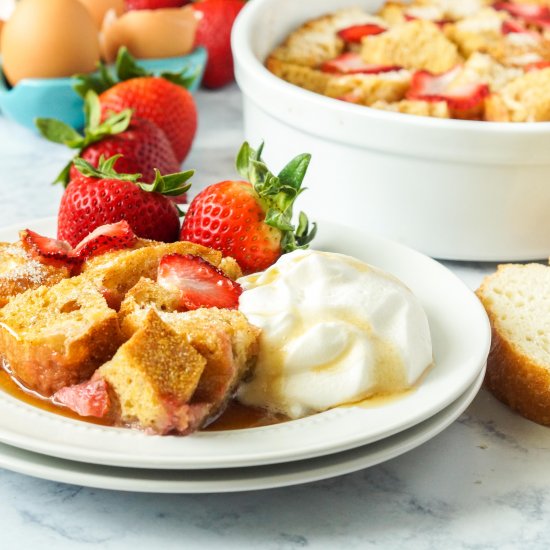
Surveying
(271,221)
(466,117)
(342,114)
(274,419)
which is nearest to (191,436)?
(274,419)

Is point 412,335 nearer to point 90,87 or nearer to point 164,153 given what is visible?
point 164,153

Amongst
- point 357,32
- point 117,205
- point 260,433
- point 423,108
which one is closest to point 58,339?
point 260,433

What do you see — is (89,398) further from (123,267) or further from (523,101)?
(523,101)

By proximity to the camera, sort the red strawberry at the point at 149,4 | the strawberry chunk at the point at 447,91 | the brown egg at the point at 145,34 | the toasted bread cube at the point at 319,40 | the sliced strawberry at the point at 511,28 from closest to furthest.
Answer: the strawberry chunk at the point at 447,91 < the toasted bread cube at the point at 319,40 < the sliced strawberry at the point at 511,28 < the brown egg at the point at 145,34 < the red strawberry at the point at 149,4

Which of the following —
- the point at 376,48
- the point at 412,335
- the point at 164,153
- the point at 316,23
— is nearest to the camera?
the point at 412,335

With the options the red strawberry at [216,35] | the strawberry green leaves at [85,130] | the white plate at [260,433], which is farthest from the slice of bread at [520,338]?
the red strawberry at [216,35]

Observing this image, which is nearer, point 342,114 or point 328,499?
point 328,499

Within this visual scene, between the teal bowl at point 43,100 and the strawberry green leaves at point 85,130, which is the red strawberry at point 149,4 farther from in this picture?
the strawberry green leaves at point 85,130
